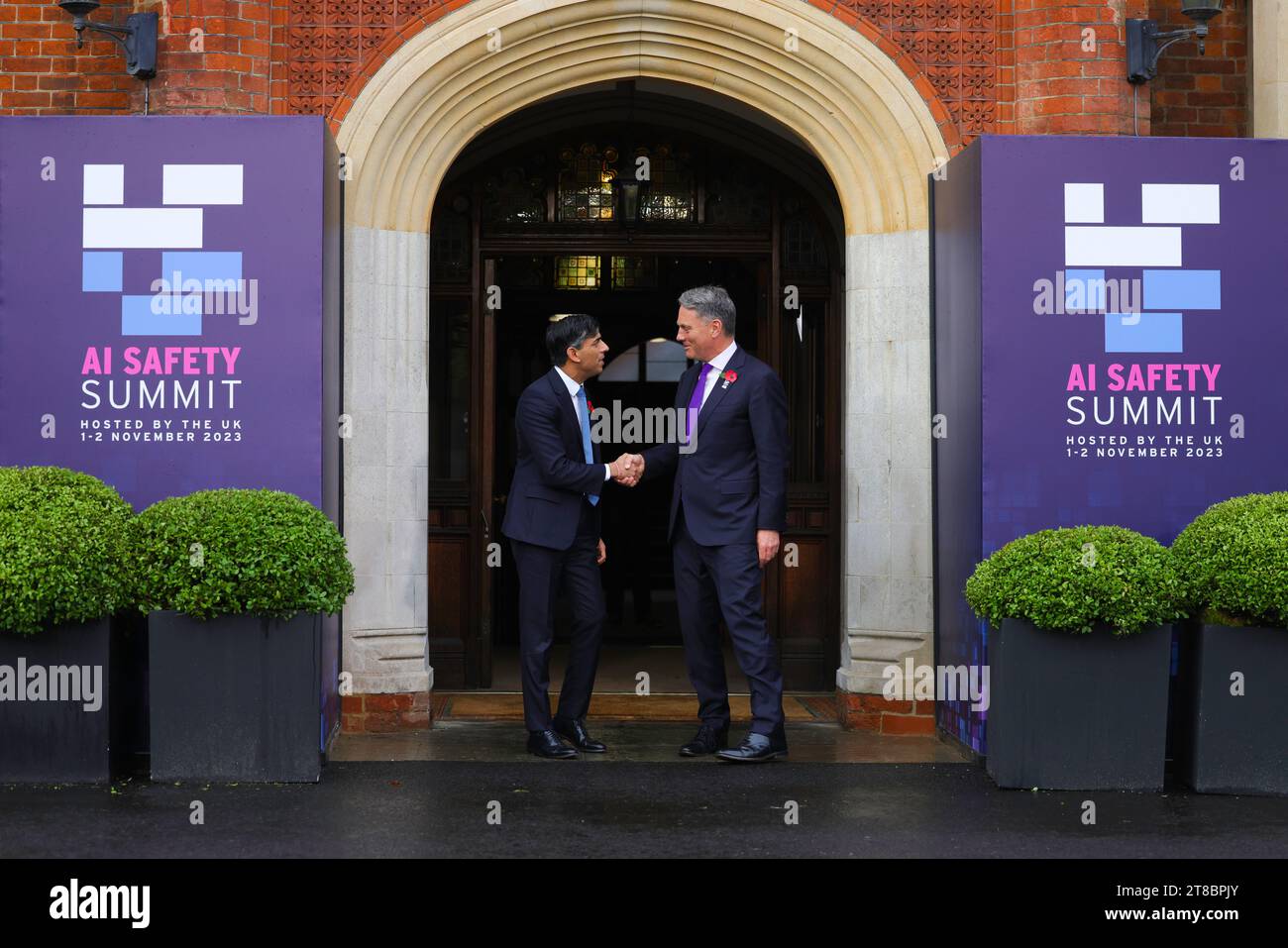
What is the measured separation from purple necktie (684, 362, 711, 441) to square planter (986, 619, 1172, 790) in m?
1.73

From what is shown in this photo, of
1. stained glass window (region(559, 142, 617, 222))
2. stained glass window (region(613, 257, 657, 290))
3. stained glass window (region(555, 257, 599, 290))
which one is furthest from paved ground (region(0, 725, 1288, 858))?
stained glass window (region(613, 257, 657, 290))

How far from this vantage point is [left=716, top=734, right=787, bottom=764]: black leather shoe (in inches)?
259

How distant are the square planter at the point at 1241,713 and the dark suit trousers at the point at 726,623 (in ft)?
5.85

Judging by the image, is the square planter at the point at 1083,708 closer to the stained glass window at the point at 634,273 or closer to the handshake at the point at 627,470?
the handshake at the point at 627,470

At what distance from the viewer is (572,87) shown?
779 centimetres

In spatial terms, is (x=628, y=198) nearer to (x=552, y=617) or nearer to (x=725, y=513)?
(x=725, y=513)

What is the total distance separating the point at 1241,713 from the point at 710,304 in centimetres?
287

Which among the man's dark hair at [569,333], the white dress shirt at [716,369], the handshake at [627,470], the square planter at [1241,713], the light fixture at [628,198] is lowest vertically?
the square planter at [1241,713]

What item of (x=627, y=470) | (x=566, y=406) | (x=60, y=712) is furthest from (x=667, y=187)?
(x=60, y=712)

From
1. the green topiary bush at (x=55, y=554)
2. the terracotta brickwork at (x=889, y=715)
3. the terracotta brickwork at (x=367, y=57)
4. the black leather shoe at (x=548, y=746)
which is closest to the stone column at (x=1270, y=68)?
the terracotta brickwork at (x=367, y=57)

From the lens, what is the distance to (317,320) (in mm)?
6789

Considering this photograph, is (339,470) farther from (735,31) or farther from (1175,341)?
(1175,341)

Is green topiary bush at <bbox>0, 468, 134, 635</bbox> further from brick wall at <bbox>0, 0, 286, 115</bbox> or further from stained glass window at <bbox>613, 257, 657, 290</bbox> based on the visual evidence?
stained glass window at <bbox>613, 257, 657, 290</bbox>

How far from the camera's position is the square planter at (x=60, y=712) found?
6004mm
